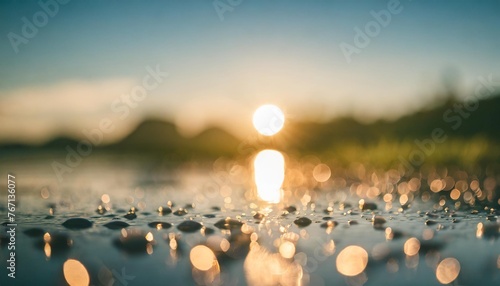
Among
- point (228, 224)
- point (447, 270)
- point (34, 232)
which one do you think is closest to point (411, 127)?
point (228, 224)

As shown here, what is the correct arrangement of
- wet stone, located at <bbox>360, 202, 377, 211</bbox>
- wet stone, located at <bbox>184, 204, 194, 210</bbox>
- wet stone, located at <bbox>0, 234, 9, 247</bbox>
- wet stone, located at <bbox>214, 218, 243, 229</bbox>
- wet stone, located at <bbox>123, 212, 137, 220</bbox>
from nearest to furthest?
wet stone, located at <bbox>0, 234, 9, 247</bbox> < wet stone, located at <bbox>214, 218, 243, 229</bbox> < wet stone, located at <bbox>123, 212, 137, 220</bbox> < wet stone, located at <bbox>360, 202, 377, 211</bbox> < wet stone, located at <bbox>184, 204, 194, 210</bbox>

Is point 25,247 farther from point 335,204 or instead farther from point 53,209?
point 335,204

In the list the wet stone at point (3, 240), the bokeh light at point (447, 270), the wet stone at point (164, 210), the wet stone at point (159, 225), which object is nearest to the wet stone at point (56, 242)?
the wet stone at point (3, 240)

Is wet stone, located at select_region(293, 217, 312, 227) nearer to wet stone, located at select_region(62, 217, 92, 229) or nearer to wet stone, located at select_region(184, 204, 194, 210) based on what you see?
wet stone, located at select_region(184, 204, 194, 210)

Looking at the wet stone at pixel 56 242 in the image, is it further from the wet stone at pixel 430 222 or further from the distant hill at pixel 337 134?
the distant hill at pixel 337 134

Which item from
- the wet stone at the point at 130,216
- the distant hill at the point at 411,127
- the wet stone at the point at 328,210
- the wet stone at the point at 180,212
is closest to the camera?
the wet stone at the point at 130,216

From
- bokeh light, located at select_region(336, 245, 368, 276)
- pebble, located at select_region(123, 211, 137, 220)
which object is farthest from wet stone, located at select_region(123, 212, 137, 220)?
bokeh light, located at select_region(336, 245, 368, 276)
